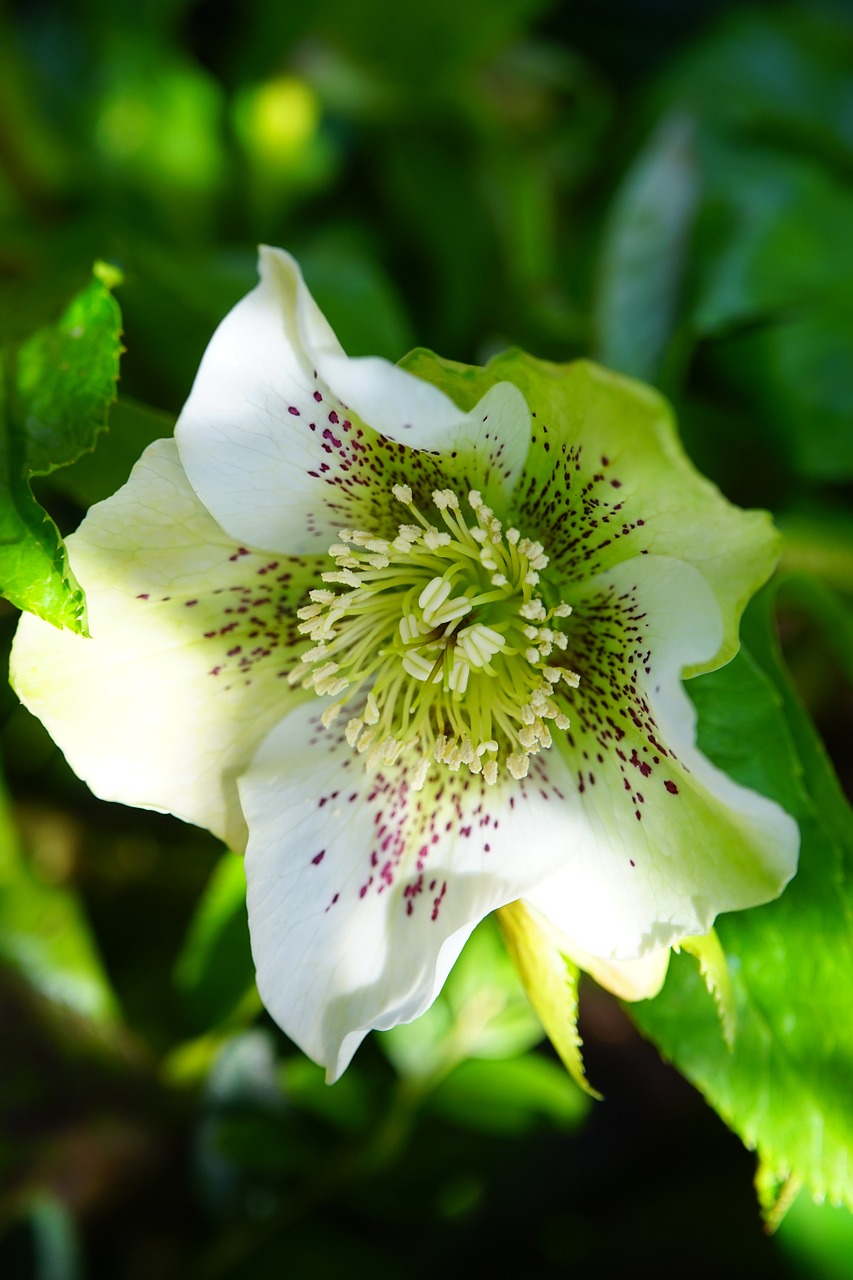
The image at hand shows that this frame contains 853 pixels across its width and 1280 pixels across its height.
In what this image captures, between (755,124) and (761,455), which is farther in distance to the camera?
(755,124)

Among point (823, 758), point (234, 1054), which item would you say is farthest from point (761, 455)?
point (234, 1054)

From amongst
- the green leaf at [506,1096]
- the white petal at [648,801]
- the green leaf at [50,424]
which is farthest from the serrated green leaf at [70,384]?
the green leaf at [506,1096]

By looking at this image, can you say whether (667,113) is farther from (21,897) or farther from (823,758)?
(21,897)

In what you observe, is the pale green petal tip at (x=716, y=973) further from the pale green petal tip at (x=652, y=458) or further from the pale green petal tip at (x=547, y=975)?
the pale green petal tip at (x=652, y=458)

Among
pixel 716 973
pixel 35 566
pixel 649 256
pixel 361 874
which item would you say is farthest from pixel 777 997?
pixel 649 256

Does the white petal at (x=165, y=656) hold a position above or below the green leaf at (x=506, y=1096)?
above

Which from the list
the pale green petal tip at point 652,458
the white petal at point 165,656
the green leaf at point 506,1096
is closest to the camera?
the pale green petal tip at point 652,458

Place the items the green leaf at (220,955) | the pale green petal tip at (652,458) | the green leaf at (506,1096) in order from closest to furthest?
1. the pale green petal tip at (652,458)
2. the green leaf at (220,955)
3. the green leaf at (506,1096)
